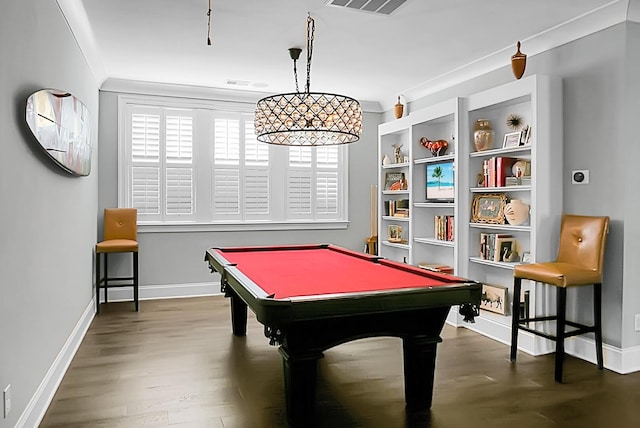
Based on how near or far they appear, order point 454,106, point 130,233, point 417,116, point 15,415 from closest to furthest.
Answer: point 15,415 → point 454,106 → point 417,116 → point 130,233

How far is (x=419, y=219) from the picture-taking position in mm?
5523

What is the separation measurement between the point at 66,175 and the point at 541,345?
385cm

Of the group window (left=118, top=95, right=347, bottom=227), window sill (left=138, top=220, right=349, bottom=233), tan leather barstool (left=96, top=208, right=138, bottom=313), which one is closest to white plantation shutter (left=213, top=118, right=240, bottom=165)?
window (left=118, top=95, right=347, bottom=227)

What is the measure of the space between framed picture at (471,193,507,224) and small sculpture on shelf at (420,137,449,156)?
0.77 m

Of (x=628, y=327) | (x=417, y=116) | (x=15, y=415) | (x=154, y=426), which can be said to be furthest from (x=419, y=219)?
(x=15, y=415)

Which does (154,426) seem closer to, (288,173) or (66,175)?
(66,175)

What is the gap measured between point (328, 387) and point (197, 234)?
352 centimetres

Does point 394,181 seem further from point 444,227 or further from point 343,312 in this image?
point 343,312

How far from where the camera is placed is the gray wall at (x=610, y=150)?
11.6ft

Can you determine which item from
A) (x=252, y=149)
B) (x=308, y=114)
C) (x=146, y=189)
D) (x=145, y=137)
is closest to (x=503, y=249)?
(x=308, y=114)

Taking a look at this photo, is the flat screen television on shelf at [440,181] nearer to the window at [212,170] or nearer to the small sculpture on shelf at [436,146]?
the small sculpture on shelf at [436,146]

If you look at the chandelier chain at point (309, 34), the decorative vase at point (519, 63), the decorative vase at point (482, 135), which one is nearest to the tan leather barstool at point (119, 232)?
the chandelier chain at point (309, 34)

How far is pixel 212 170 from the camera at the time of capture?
248 inches

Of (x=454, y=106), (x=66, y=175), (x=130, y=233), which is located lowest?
(x=130, y=233)
